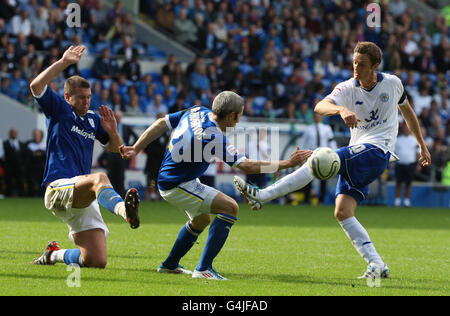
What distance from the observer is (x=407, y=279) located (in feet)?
25.8

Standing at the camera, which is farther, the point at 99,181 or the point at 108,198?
the point at 99,181

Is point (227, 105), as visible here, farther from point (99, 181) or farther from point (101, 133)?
point (101, 133)

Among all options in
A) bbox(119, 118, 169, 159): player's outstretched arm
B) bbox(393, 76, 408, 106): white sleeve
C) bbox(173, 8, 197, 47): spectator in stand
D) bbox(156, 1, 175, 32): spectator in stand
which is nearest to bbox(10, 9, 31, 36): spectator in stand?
bbox(156, 1, 175, 32): spectator in stand

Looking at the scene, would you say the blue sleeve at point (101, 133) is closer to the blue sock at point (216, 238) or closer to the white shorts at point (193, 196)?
the white shorts at point (193, 196)

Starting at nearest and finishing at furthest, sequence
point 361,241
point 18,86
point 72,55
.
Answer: point 72,55 → point 361,241 → point 18,86

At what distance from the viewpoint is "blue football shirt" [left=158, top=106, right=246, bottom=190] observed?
724 cm

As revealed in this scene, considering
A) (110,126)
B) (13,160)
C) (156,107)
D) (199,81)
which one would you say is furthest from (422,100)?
(110,126)

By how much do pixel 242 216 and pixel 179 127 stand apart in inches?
350

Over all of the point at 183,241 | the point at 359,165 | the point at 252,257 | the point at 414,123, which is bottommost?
the point at 252,257

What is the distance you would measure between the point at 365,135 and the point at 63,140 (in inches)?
121

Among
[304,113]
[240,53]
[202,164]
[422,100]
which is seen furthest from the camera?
[422,100]

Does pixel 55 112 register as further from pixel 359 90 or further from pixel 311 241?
pixel 311 241

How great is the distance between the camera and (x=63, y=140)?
7.94m
